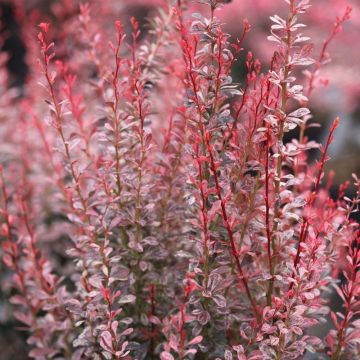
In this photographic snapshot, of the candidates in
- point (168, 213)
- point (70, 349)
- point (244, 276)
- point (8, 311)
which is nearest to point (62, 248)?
point (8, 311)

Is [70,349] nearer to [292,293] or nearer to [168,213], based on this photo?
[168,213]

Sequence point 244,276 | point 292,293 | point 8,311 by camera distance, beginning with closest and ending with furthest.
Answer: point 292,293, point 244,276, point 8,311

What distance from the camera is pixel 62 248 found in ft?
8.91

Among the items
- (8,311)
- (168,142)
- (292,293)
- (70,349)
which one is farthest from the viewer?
(8,311)

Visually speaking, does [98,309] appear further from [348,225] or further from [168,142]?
[348,225]

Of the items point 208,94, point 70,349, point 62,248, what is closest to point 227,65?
point 208,94

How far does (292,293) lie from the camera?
1273 millimetres

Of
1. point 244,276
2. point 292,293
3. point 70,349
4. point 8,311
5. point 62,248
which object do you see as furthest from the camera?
point 62,248

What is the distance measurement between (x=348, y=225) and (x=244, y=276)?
31 centimetres

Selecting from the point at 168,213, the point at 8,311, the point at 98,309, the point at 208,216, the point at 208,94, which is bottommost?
the point at 8,311

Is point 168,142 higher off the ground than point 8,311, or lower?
higher

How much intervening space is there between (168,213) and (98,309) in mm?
370

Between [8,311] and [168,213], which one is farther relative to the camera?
[8,311]

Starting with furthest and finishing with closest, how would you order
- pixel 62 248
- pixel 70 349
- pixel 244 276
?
pixel 62 248, pixel 70 349, pixel 244 276
